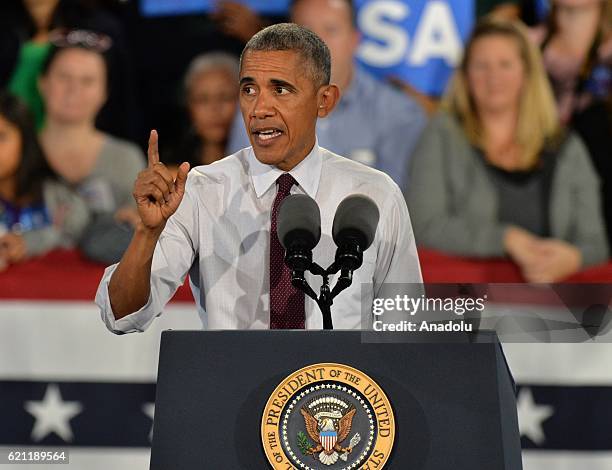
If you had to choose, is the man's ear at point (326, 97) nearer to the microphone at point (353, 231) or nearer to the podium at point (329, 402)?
the microphone at point (353, 231)

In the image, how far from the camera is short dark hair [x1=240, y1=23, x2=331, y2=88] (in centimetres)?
214

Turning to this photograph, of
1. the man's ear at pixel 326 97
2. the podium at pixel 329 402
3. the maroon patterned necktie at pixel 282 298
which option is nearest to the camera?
the podium at pixel 329 402

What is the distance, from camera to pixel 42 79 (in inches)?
157

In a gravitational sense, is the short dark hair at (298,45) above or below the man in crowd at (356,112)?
below

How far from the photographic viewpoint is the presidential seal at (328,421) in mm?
1567

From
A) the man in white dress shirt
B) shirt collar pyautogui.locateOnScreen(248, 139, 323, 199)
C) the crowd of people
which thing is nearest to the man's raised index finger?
the man in white dress shirt

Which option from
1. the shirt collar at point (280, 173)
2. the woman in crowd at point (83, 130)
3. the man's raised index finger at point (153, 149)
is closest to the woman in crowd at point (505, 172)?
the woman in crowd at point (83, 130)

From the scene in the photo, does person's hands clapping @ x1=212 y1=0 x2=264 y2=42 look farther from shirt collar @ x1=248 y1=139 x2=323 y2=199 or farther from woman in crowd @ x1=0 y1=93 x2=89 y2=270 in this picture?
shirt collar @ x1=248 y1=139 x2=323 y2=199

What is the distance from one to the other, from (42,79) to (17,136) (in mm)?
246

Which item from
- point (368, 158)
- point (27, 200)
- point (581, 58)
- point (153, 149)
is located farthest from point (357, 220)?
point (27, 200)

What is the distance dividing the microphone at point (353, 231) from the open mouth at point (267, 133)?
1.60 feet

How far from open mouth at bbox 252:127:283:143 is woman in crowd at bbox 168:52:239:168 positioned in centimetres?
174

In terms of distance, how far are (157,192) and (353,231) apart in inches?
13.7

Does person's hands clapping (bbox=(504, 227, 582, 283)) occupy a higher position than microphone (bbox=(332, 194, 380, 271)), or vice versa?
person's hands clapping (bbox=(504, 227, 582, 283))
